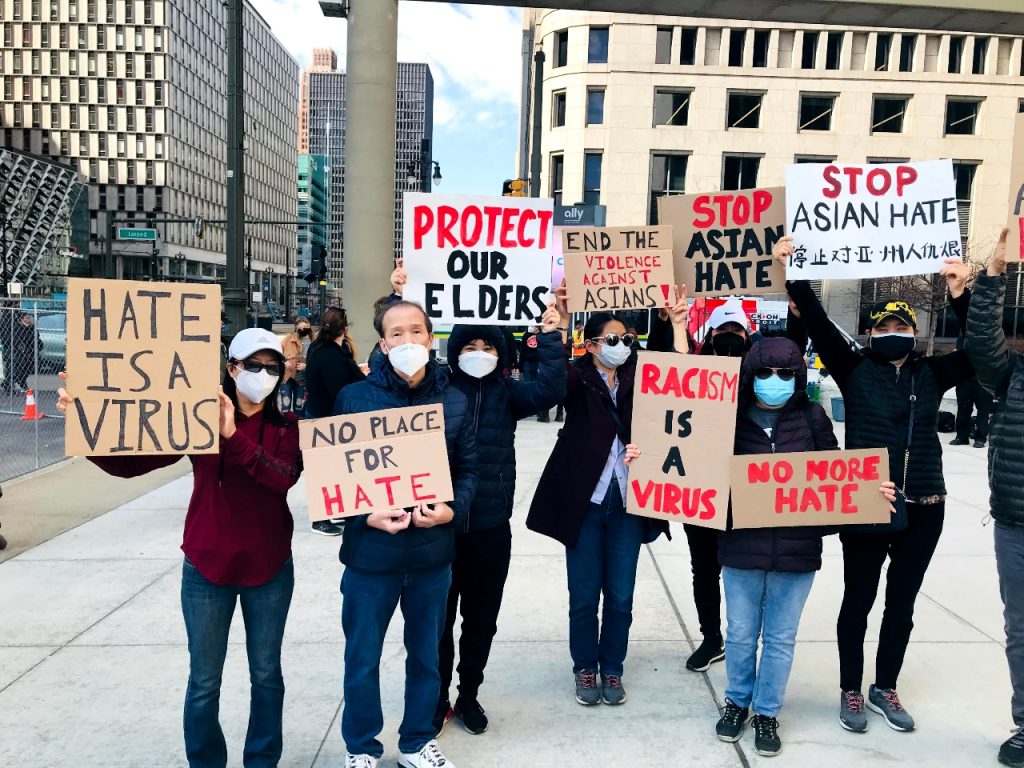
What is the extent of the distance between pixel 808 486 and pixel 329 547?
4226 millimetres

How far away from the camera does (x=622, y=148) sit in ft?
118

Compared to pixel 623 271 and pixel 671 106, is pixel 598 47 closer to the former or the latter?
pixel 671 106

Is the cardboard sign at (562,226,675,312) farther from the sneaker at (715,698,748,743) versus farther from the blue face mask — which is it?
the sneaker at (715,698,748,743)

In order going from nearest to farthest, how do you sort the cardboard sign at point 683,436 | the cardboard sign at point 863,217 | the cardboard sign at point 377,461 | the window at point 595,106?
the cardboard sign at point 377,461 < the cardboard sign at point 683,436 < the cardboard sign at point 863,217 < the window at point 595,106

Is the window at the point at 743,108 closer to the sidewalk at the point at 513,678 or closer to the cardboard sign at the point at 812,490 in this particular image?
the sidewalk at the point at 513,678

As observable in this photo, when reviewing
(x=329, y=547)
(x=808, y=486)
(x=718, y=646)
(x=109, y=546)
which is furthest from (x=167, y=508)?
(x=808, y=486)

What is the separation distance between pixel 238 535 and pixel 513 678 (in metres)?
1.98

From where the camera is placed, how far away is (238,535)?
Result: 2918mm

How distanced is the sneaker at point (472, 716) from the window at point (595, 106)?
35.7m

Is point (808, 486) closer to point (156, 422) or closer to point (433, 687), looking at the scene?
point (433, 687)

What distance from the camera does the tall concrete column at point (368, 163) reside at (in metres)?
8.58

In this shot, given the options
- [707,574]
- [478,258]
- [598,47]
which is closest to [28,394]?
[478,258]

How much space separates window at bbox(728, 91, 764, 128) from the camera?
3697cm

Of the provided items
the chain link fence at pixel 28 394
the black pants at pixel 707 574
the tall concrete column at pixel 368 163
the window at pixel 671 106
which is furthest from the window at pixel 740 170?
the black pants at pixel 707 574
